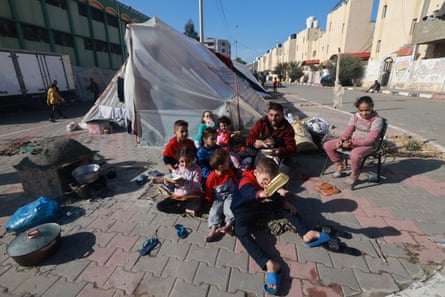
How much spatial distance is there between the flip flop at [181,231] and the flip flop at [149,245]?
9.0 inches

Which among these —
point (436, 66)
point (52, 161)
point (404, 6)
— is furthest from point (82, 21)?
Result: point (404, 6)

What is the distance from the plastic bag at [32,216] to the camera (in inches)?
101

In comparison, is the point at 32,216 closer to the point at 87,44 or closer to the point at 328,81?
the point at 87,44

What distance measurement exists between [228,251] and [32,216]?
2.31m

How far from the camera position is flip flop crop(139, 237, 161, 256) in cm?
225

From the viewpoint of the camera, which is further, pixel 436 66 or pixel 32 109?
pixel 436 66

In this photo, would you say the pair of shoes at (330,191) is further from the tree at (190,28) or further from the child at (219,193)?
the tree at (190,28)

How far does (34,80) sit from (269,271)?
14561 millimetres

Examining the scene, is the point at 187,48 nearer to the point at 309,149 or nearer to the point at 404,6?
the point at 309,149

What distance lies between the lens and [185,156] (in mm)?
2791

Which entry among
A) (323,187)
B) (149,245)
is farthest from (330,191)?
(149,245)

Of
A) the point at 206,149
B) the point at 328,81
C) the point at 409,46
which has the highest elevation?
the point at 409,46

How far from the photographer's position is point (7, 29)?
44.3 feet

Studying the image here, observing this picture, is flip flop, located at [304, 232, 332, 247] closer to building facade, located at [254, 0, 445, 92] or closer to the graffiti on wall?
building facade, located at [254, 0, 445, 92]
